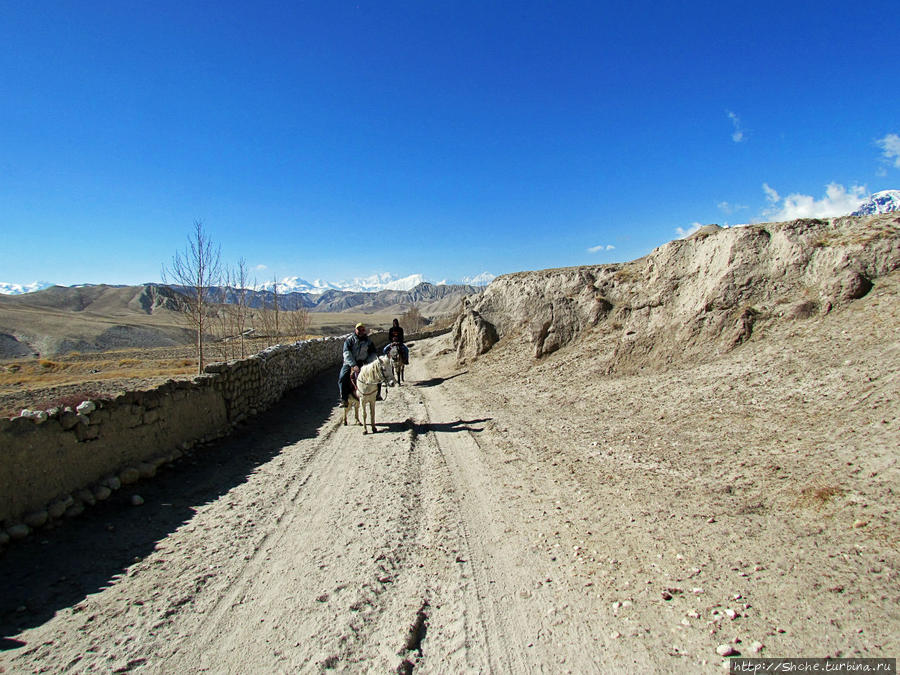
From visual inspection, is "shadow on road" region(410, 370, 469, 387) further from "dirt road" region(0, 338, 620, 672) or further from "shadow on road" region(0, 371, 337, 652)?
"dirt road" region(0, 338, 620, 672)

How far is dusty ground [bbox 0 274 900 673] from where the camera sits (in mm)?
3277

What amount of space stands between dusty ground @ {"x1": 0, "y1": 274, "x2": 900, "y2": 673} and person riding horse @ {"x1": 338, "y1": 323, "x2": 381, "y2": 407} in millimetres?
2238

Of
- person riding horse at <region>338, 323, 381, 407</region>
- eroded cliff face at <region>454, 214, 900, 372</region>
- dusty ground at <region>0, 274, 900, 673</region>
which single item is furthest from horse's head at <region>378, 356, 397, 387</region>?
eroded cliff face at <region>454, 214, 900, 372</region>

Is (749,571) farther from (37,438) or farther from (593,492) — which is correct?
(37,438)

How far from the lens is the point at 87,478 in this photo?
20.5ft

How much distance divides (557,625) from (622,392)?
322 inches

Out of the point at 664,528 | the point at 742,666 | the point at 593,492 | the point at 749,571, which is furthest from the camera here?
the point at 593,492

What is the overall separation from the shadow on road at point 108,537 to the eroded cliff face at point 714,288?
1030 centimetres

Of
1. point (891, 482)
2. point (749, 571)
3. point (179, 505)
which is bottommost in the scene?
point (179, 505)

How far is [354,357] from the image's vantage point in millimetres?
11047

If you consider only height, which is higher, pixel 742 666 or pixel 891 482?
pixel 891 482

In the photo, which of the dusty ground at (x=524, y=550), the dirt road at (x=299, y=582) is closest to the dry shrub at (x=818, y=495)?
the dusty ground at (x=524, y=550)

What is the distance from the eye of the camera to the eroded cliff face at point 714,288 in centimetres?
1023

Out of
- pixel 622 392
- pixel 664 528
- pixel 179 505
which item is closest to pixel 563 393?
pixel 622 392
